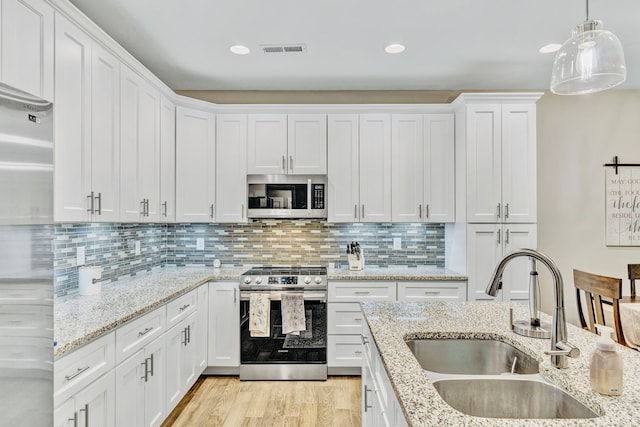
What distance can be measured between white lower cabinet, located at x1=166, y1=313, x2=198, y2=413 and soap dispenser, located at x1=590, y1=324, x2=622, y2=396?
7.88ft

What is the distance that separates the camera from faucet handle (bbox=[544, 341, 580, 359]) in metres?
1.28

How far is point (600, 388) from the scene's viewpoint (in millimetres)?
1111

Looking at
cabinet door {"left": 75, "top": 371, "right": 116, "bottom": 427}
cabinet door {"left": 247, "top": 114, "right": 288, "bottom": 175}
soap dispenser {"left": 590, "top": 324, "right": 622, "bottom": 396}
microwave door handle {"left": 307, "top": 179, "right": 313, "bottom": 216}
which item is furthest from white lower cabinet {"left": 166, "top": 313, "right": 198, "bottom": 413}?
soap dispenser {"left": 590, "top": 324, "right": 622, "bottom": 396}

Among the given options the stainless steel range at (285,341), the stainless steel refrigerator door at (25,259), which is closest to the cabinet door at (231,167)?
the stainless steel range at (285,341)

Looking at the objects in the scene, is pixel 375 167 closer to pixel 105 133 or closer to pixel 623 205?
pixel 105 133

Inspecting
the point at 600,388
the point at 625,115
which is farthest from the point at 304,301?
the point at 625,115

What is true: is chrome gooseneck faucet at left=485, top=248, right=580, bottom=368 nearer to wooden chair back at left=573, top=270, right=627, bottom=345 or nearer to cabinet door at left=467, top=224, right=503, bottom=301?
wooden chair back at left=573, top=270, right=627, bottom=345

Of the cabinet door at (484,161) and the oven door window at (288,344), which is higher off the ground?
the cabinet door at (484,161)

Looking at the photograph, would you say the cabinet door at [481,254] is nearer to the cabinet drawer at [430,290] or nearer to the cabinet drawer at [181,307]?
the cabinet drawer at [430,290]

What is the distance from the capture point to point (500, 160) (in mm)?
3559

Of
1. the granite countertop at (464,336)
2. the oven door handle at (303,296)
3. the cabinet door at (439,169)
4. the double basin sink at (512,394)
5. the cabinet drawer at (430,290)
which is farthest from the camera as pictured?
the cabinet door at (439,169)

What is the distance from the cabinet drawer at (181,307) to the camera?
272 cm

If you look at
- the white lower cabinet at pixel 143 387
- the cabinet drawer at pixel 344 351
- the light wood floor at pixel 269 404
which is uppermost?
the white lower cabinet at pixel 143 387

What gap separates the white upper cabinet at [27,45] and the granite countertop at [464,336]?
6.09 feet
